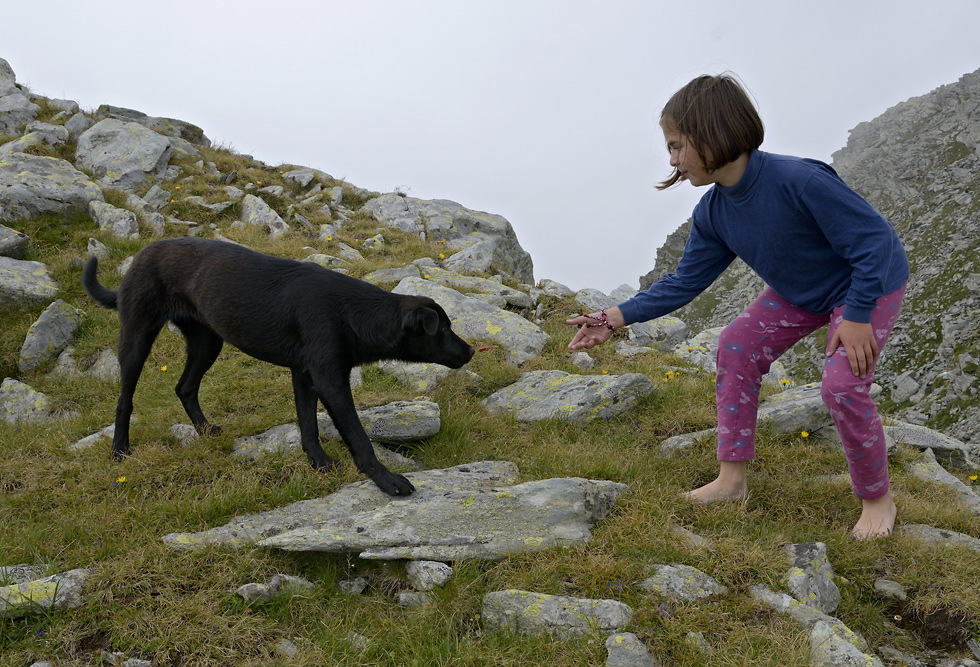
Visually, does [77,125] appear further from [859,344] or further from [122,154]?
[859,344]

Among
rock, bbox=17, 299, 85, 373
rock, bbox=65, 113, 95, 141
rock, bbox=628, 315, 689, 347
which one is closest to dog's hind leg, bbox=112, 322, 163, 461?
rock, bbox=17, 299, 85, 373

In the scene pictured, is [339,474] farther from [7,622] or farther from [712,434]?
[712,434]

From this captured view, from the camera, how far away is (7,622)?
296 centimetres

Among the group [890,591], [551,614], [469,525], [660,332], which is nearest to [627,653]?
[551,614]

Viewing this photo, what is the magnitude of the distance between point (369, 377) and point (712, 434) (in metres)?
3.62

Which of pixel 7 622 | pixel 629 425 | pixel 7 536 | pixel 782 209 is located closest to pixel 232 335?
pixel 7 536

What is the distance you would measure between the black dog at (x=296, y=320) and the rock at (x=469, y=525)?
0.37 m

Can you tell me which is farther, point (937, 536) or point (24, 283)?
point (24, 283)

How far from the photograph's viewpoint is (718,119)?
11.4 ft

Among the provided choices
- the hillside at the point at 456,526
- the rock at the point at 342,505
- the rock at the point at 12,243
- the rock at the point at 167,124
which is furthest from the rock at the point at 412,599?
the rock at the point at 167,124

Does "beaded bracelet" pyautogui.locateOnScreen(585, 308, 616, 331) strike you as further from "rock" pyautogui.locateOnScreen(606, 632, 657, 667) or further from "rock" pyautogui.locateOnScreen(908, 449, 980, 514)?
"rock" pyautogui.locateOnScreen(908, 449, 980, 514)

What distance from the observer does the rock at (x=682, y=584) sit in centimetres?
316

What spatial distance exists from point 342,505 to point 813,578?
2.85m

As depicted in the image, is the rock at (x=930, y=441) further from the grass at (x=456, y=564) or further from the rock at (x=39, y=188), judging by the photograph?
the rock at (x=39, y=188)
